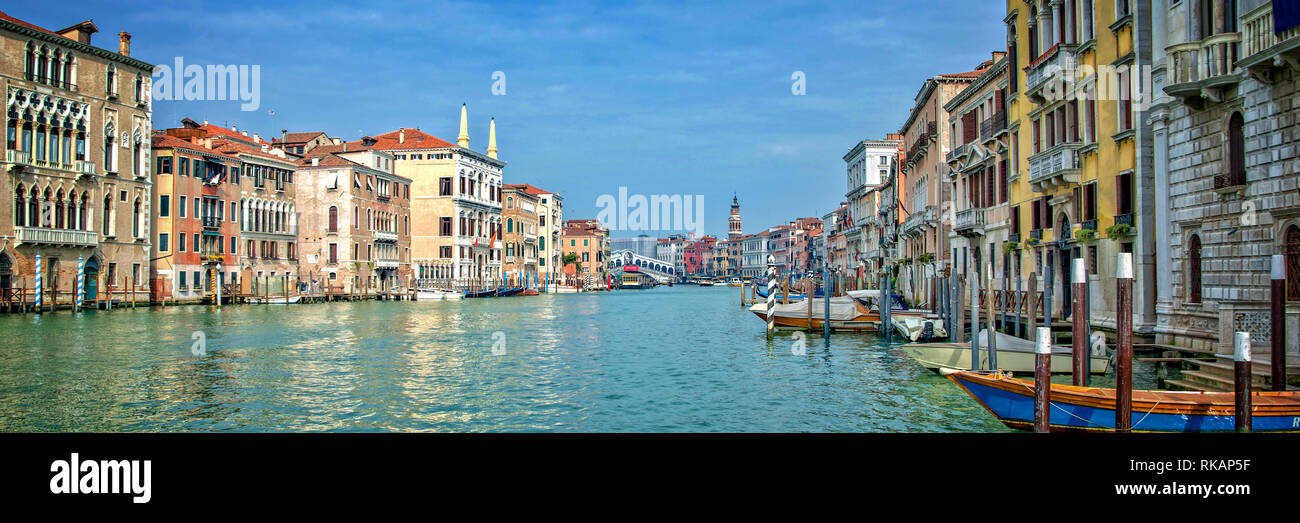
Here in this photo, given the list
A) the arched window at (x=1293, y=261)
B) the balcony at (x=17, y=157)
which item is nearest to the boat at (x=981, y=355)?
the arched window at (x=1293, y=261)

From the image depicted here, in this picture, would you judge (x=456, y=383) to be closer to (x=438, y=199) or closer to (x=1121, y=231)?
(x=1121, y=231)

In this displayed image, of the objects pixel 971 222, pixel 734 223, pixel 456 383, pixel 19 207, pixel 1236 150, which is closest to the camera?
pixel 1236 150

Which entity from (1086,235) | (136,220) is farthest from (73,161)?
(1086,235)

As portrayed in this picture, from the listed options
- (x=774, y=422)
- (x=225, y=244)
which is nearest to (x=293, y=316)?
(x=225, y=244)

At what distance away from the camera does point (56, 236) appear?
3422 cm

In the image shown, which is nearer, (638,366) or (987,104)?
(638,366)

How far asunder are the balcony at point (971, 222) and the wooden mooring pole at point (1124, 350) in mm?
17981

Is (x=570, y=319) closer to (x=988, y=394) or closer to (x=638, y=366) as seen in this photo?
(x=638, y=366)

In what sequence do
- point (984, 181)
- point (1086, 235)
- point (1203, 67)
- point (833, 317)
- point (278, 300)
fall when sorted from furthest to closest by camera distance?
1. point (278, 300)
2. point (984, 181)
3. point (833, 317)
4. point (1086, 235)
5. point (1203, 67)

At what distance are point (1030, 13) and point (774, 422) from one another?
14.1 m

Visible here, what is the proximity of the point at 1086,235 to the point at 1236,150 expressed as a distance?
17.9ft

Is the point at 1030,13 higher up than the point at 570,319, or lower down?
higher up

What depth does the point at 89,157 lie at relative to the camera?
35844 millimetres

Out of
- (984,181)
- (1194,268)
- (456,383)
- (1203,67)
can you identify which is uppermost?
(1203,67)
